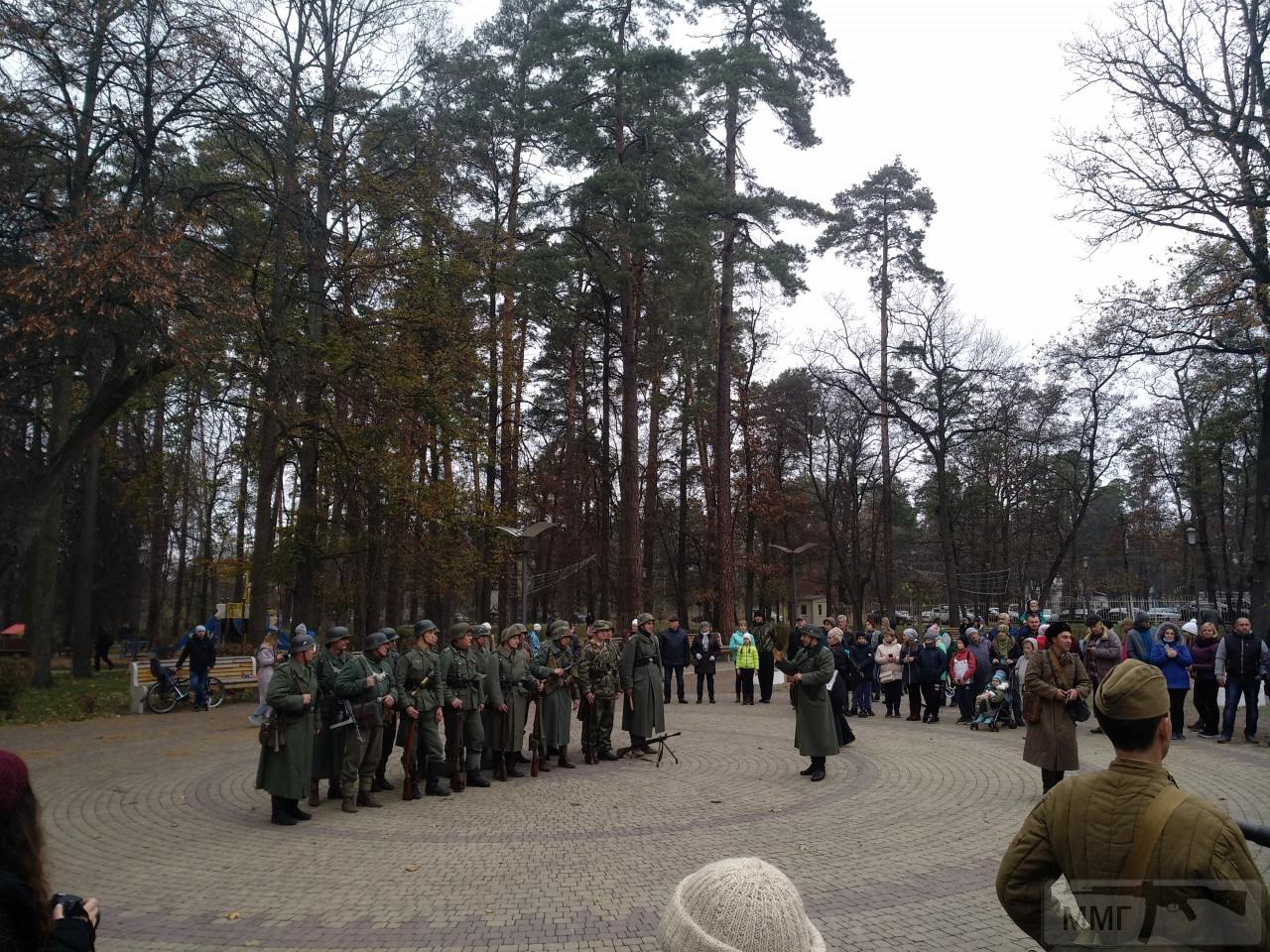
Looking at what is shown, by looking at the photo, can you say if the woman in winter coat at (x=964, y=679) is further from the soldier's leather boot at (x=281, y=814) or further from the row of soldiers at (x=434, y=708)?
the soldier's leather boot at (x=281, y=814)

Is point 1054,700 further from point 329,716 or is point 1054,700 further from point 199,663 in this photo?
point 199,663

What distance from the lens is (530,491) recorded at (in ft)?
121

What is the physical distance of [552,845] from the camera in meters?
7.37

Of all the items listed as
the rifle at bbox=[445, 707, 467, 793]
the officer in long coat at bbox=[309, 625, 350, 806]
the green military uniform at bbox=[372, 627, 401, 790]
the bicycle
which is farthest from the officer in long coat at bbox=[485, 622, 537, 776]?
the bicycle

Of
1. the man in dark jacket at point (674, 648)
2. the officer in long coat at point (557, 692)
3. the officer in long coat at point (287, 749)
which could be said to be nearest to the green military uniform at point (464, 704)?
the officer in long coat at point (557, 692)

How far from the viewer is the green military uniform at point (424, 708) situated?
9555 millimetres

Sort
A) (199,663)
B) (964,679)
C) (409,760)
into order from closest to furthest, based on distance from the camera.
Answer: (409,760)
(964,679)
(199,663)

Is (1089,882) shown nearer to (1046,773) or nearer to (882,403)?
(1046,773)

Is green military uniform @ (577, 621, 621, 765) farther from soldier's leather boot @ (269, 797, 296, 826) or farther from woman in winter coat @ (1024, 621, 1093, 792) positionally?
woman in winter coat @ (1024, 621, 1093, 792)

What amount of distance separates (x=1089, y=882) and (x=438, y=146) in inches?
853

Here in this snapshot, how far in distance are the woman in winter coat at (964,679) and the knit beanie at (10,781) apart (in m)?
15.2

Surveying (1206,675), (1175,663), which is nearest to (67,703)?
(1175,663)

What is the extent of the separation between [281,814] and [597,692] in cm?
464

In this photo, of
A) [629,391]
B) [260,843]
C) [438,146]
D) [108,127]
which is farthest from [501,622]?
[260,843]
